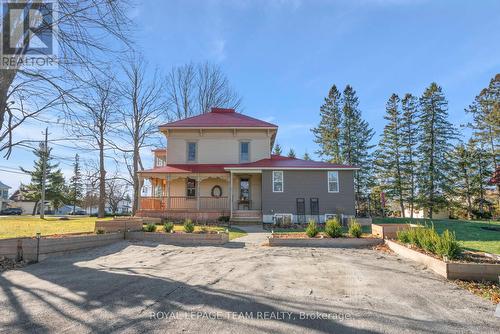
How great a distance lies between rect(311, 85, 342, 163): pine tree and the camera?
33.2 metres

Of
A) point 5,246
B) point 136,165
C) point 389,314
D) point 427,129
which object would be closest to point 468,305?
point 389,314

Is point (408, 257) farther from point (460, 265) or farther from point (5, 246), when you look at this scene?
point (5, 246)

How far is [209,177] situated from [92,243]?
1050 centimetres

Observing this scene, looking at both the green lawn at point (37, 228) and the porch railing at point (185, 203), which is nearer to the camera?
the green lawn at point (37, 228)

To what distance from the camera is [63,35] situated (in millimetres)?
6891

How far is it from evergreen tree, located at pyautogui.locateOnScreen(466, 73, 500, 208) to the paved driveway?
29.7 m

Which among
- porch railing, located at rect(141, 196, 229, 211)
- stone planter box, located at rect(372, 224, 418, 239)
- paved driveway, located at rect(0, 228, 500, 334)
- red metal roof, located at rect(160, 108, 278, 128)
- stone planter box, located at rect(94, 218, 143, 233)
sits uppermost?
red metal roof, located at rect(160, 108, 278, 128)

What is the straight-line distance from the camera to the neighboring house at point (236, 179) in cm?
1819

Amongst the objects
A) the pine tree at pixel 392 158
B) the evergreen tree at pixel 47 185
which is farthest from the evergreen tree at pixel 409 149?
the evergreen tree at pixel 47 185

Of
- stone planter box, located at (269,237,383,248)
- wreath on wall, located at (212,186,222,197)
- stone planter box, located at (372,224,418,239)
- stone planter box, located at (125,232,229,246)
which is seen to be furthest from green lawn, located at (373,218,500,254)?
wreath on wall, located at (212,186,222,197)

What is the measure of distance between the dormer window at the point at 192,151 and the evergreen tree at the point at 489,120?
28146mm

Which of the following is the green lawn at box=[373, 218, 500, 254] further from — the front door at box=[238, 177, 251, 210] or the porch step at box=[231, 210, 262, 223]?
the front door at box=[238, 177, 251, 210]

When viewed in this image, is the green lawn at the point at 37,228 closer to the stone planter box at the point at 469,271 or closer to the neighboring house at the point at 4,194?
the stone planter box at the point at 469,271

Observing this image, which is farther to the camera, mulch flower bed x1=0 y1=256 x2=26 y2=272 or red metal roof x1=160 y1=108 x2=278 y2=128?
red metal roof x1=160 y1=108 x2=278 y2=128
